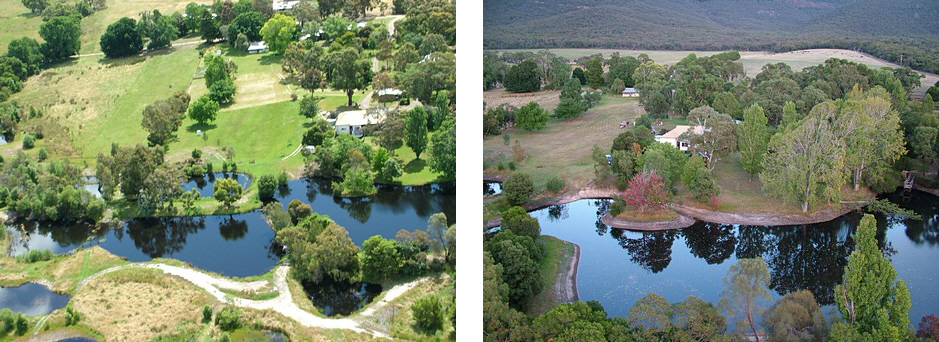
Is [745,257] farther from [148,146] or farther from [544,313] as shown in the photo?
[148,146]

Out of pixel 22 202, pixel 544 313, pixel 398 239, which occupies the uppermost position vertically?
pixel 22 202

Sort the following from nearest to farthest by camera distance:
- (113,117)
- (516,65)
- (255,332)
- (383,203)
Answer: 1. (255,332)
2. (113,117)
3. (383,203)
4. (516,65)

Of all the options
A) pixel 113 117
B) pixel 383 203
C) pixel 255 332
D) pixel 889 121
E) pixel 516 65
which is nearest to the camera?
pixel 255 332

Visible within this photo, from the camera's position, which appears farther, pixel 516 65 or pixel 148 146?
pixel 516 65

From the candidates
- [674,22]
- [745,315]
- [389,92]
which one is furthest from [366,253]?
[674,22]

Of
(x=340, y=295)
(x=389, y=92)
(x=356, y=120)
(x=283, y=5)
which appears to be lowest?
(x=340, y=295)


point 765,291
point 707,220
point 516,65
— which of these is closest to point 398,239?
point 765,291

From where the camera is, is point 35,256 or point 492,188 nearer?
point 35,256

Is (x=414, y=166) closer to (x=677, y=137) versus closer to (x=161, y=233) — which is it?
(x=161, y=233)
